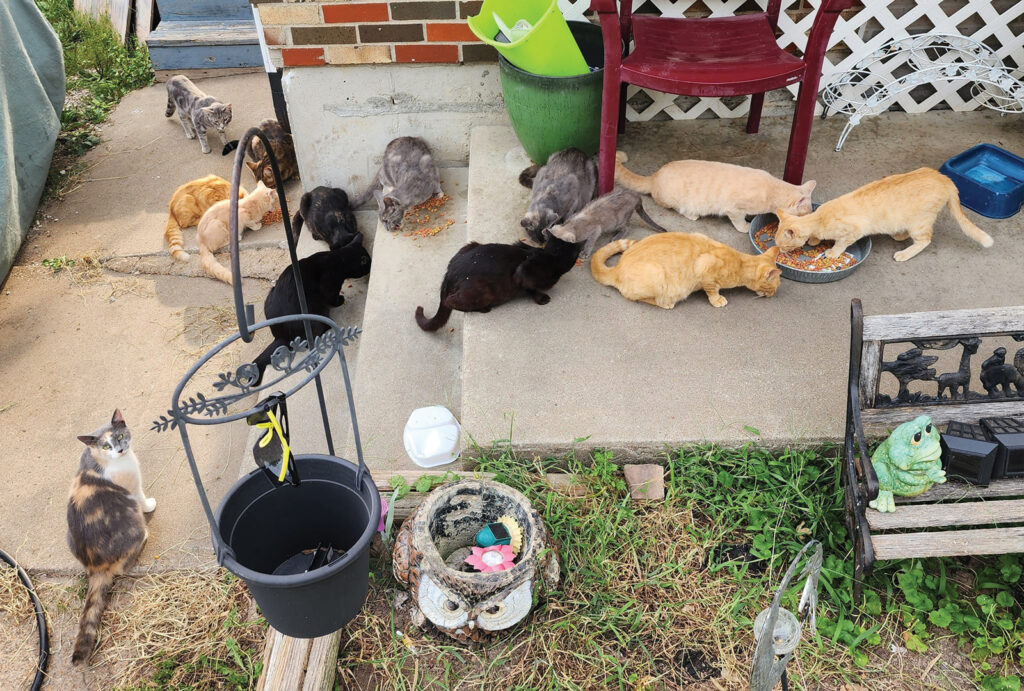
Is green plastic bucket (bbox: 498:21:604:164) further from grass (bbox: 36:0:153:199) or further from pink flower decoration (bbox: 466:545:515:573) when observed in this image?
grass (bbox: 36:0:153:199)

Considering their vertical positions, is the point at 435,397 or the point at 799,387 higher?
the point at 799,387

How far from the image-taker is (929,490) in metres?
2.41

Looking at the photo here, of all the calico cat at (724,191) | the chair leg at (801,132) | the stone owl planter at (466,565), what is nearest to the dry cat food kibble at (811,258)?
the calico cat at (724,191)

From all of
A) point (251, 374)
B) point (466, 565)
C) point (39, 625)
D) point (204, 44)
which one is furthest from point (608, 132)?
point (204, 44)

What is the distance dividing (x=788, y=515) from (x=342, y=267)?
239 centimetres

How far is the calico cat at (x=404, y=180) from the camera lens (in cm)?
407

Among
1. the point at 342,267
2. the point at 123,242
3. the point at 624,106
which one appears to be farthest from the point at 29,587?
the point at 624,106

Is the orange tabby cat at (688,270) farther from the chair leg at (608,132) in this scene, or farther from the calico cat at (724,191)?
the chair leg at (608,132)

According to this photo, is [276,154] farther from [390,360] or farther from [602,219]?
[602,219]

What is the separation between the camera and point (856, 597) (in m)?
2.46

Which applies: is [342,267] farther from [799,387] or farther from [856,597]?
[856,597]

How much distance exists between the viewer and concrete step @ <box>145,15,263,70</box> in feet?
21.7

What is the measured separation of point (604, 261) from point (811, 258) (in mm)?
891

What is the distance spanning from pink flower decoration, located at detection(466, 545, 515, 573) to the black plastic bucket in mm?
393
